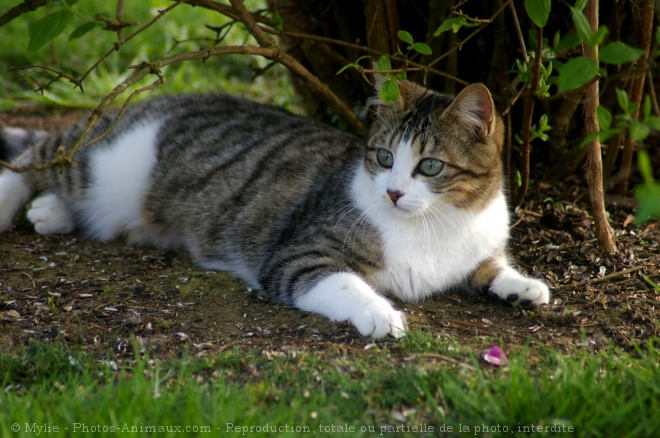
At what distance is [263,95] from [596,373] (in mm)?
4350

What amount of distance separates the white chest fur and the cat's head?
65 millimetres

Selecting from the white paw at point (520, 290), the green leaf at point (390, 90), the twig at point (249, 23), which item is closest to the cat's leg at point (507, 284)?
the white paw at point (520, 290)

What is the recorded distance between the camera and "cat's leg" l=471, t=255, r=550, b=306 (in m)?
3.30

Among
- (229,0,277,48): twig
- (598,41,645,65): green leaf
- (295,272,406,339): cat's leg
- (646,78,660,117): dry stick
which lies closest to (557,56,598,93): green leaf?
(598,41,645,65): green leaf

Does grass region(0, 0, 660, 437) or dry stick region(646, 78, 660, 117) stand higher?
dry stick region(646, 78, 660, 117)

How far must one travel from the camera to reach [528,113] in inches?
142

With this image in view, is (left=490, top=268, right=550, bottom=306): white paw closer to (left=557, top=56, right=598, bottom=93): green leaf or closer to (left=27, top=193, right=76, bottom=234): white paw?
(left=557, top=56, right=598, bottom=93): green leaf

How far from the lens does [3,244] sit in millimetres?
4012

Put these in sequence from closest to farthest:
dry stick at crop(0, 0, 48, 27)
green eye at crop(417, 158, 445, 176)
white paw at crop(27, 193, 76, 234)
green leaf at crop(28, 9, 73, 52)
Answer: green leaf at crop(28, 9, 73, 52), green eye at crop(417, 158, 445, 176), dry stick at crop(0, 0, 48, 27), white paw at crop(27, 193, 76, 234)

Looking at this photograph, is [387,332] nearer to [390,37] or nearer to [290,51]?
[390,37]

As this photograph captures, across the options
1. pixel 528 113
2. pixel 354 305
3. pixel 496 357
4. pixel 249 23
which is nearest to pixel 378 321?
pixel 354 305

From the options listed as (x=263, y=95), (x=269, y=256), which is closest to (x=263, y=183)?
(x=269, y=256)

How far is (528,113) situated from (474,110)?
21.5 inches

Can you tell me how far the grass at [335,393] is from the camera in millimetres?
2152
